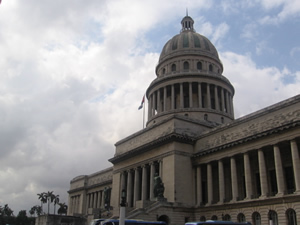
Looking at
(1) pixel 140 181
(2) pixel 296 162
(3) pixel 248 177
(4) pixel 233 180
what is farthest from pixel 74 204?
(2) pixel 296 162

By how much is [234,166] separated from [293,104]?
991 centimetres

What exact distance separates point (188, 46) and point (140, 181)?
29062mm

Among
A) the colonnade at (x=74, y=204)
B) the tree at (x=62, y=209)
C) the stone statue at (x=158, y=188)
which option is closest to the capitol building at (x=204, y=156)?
the stone statue at (x=158, y=188)

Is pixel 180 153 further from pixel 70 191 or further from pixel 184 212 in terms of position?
pixel 70 191

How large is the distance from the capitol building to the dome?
8.6 inches

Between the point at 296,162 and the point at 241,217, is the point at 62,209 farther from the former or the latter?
the point at 296,162

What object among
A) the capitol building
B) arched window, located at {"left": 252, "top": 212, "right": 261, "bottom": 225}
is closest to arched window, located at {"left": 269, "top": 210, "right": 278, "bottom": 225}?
the capitol building

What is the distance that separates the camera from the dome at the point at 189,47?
64312mm

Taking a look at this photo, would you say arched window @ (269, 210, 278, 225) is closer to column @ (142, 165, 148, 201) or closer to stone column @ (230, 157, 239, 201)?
stone column @ (230, 157, 239, 201)

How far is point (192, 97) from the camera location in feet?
197

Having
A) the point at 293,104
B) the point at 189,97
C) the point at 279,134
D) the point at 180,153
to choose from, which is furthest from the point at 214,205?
the point at 189,97

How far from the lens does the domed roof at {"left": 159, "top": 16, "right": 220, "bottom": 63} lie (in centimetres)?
6444

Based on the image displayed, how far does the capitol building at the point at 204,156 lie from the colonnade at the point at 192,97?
181 millimetres

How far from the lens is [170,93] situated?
6162 centimetres
